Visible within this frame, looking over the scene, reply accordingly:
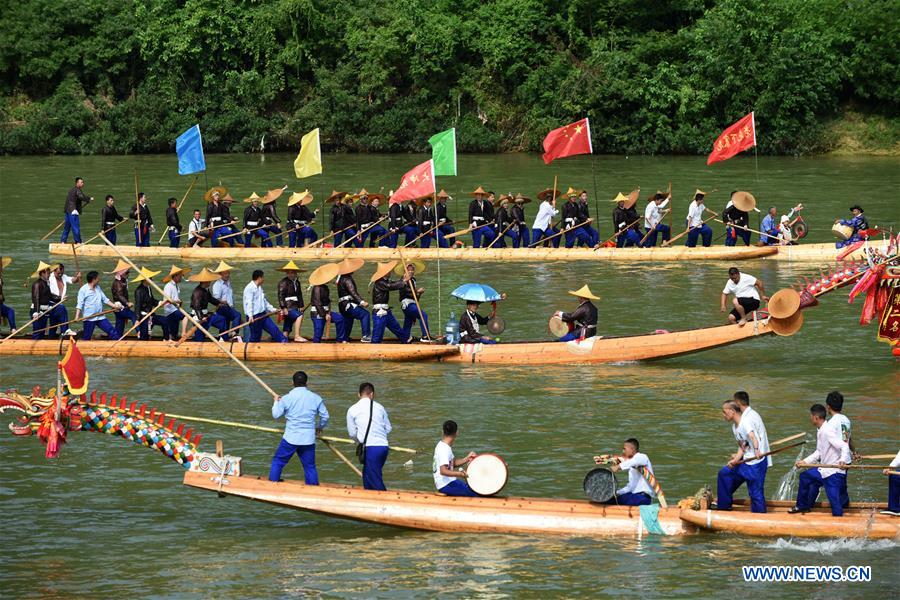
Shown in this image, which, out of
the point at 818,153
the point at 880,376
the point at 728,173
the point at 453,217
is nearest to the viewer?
the point at 880,376

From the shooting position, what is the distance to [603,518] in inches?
570

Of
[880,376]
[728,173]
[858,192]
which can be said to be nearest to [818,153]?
[728,173]

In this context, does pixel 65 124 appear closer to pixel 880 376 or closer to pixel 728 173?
pixel 728 173

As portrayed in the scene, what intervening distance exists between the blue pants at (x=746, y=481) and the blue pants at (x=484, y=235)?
1916 cm

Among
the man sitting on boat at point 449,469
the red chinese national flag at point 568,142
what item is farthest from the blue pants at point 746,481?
the red chinese national flag at point 568,142

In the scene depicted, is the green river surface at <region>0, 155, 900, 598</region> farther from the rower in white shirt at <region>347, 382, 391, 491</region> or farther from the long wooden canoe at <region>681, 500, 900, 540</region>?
the rower in white shirt at <region>347, 382, 391, 491</region>

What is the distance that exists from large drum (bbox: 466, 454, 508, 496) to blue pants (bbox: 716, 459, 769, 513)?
7.18ft

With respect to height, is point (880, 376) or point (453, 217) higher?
point (453, 217)

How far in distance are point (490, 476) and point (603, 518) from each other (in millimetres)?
1229

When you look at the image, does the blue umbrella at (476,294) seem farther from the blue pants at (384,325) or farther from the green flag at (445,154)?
the green flag at (445,154)

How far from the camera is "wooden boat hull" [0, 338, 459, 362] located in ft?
74.1

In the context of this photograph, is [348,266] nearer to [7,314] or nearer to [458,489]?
[7,314]

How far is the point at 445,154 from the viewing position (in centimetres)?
2766

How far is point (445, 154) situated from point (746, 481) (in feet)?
46.7
